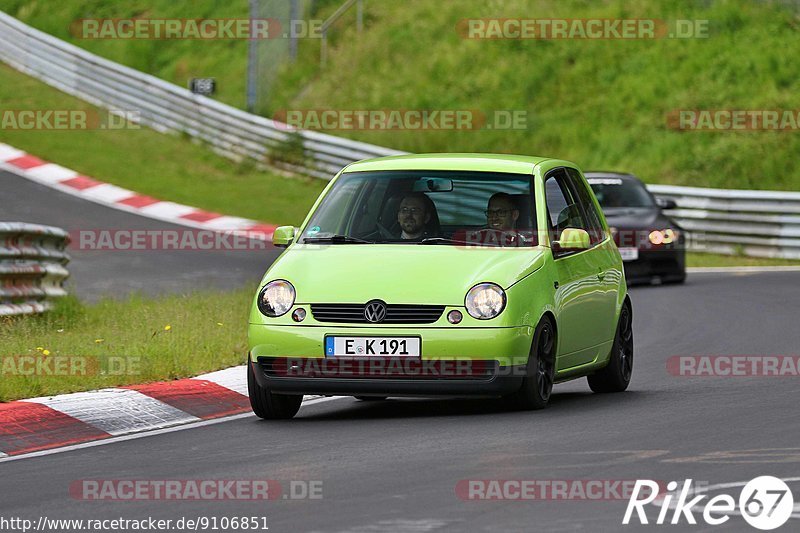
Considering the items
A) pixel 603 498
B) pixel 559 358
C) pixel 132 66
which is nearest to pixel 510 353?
pixel 559 358

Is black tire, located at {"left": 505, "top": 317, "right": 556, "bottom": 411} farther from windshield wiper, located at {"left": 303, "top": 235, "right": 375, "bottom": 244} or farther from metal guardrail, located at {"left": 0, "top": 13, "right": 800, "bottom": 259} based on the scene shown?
metal guardrail, located at {"left": 0, "top": 13, "right": 800, "bottom": 259}

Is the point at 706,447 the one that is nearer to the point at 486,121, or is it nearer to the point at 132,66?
the point at 486,121

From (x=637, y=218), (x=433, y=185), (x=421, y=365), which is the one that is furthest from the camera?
(x=637, y=218)

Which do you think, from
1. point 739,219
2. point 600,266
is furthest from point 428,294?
point 739,219

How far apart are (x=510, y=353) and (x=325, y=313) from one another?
3.42 ft

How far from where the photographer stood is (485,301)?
9.77m

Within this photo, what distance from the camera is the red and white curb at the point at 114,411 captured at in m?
9.38

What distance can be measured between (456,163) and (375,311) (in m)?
1.62

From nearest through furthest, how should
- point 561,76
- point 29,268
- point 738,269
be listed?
1. point 29,268
2. point 738,269
3. point 561,76

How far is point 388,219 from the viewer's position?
11000 millimetres

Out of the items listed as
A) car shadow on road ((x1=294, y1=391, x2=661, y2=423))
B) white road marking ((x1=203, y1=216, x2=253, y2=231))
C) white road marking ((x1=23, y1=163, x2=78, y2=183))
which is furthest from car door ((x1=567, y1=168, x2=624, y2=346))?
white road marking ((x1=23, y1=163, x2=78, y2=183))

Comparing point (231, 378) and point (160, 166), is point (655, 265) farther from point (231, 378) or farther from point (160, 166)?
point (160, 166)

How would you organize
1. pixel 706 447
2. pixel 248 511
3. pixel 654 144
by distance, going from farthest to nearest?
pixel 654 144 → pixel 706 447 → pixel 248 511

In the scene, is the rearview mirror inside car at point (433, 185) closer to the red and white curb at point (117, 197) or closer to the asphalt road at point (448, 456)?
the asphalt road at point (448, 456)
